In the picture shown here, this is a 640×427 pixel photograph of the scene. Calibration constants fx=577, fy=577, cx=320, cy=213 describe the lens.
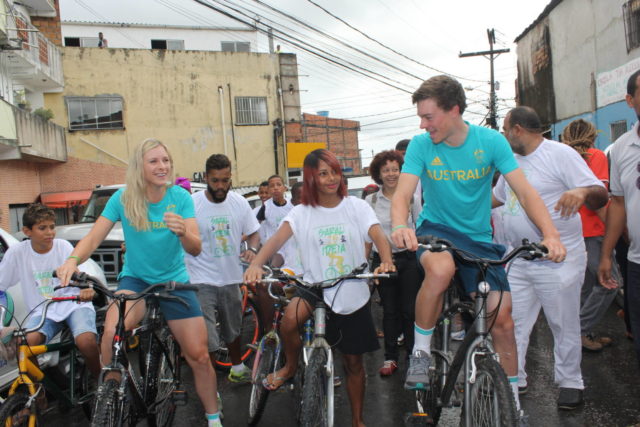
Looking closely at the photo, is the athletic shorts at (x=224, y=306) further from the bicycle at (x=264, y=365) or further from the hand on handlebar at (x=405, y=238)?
the hand on handlebar at (x=405, y=238)

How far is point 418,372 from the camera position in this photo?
335 cm

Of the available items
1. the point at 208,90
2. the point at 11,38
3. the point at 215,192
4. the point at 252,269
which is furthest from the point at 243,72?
the point at 252,269

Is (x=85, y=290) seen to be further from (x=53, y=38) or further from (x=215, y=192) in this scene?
(x=53, y=38)

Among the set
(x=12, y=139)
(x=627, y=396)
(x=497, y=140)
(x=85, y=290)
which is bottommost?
Result: (x=627, y=396)

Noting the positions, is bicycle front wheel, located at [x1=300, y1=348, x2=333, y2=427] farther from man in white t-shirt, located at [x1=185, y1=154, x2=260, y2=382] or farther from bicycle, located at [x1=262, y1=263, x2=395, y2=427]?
man in white t-shirt, located at [x1=185, y1=154, x2=260, y2=382]

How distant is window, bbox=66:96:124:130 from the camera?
1026 inches

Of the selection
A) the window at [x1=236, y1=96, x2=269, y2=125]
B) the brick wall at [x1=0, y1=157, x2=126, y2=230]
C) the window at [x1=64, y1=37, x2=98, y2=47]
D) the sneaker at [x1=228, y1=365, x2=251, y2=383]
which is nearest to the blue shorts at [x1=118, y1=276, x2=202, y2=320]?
the sneaker at [x1=228, y1=365, x2=251, y2=383]

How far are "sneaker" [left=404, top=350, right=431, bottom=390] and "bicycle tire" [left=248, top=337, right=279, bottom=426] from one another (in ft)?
5.06

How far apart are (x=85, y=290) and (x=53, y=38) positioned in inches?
1010

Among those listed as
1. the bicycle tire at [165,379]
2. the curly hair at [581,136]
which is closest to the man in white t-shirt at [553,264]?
the curly hair at [581,136]

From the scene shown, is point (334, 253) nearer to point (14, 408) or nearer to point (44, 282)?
point (14, 408)

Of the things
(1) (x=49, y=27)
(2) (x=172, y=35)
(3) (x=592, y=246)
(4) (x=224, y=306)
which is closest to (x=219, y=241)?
(4) (x=224, y=306)

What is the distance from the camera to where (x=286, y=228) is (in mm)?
4277

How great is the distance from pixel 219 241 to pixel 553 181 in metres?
3.05
